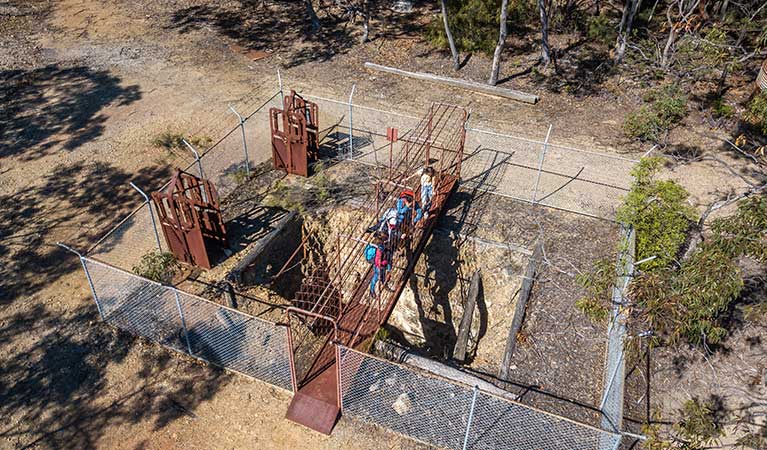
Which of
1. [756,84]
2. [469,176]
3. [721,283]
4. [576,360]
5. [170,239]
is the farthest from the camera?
[756,84]

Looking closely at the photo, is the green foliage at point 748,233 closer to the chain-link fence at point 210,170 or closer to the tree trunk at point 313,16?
the chain-link fence at point 210,170

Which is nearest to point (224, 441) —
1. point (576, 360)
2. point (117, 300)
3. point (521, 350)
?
point (117, 300)

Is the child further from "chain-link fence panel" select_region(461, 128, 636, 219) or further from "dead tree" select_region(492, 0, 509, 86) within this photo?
"dead tree" select_region(492, 0, 509, 86)

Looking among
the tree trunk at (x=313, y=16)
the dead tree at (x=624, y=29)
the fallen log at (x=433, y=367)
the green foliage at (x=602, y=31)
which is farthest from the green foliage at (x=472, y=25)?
the fallen log at (x=433, y=367)

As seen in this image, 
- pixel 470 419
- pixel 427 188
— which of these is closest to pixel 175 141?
pixel 427 188

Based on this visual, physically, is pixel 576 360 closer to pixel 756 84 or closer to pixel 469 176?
pixel 469 176

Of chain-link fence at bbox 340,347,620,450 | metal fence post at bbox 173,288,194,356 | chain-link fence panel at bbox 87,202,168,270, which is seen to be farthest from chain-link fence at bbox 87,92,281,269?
chain-link fence at bbox 340,347,620,450
